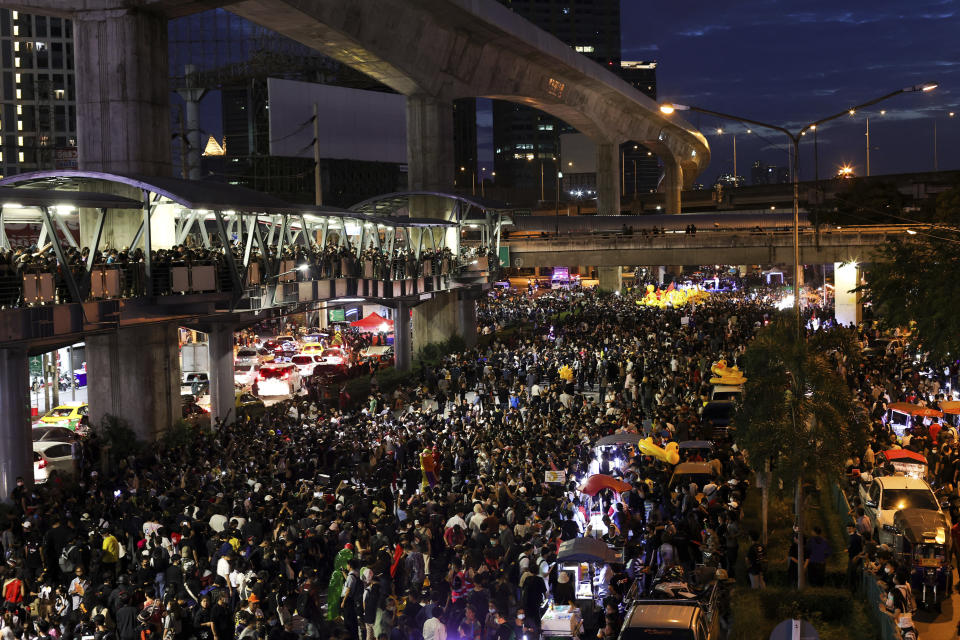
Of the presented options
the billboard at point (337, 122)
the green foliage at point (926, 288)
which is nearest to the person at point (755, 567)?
the green foliage at point (926, 288)

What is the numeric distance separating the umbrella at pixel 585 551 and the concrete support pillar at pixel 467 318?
33.7 m

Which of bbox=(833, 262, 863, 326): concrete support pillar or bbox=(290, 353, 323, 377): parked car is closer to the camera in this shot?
bbox=(290, 353, 323, 377): parked car

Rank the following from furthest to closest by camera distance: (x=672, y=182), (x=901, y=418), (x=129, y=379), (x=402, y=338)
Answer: (x=672, y=182)
(x=402, y=338)
(x=129, y=379)
(x=901, y=418)

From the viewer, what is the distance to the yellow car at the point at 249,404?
30453 mm

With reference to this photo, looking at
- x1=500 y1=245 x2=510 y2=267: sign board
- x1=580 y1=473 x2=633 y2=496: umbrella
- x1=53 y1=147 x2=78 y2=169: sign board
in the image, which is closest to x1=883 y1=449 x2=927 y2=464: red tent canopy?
x1=580 y1=473 x2=633 y2=496: umbrella

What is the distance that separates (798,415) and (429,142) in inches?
1354

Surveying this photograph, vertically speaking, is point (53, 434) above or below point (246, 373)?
below

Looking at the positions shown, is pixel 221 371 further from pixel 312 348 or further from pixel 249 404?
pixel 312 348

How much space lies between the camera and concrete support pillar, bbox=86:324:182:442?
87.0 ft

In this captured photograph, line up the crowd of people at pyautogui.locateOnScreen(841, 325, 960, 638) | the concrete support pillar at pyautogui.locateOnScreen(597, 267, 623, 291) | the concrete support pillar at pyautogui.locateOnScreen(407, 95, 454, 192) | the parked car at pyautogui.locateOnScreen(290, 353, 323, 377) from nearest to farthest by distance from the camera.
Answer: the crowd of people at pyautogui.locateOnScreen(841, 325, 960, 638) → the parked car at pyautogui.locateOnScreen(290, 353, 323, 377) → the concrete support pillar at pyautogui.locateOnScreen(407, 95, 454, 192) → the concrete support pillar at pyautogui.locateOnScreen(597, 267, 623, 291)

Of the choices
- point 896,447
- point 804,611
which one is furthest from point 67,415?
point 804,611

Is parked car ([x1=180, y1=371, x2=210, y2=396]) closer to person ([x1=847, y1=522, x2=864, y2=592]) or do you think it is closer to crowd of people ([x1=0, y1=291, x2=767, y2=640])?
crowd of people ([x1=0, y1=291, x2=767, y2=640])

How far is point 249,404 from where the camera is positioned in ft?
106

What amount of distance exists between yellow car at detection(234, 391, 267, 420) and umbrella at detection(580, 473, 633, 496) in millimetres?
15083
